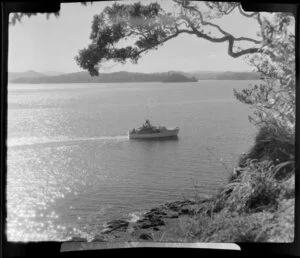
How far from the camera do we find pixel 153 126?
10.9 feet

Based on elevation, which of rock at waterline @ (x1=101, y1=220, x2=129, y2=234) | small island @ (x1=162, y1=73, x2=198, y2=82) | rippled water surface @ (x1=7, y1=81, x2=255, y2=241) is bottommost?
rock at waterline @ (x1=101, y1=220, x2=129, y2=234)

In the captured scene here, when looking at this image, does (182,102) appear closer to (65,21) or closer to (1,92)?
(65,21)

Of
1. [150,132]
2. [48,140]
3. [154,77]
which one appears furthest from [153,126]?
[48,140]

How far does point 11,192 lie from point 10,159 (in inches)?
8.2

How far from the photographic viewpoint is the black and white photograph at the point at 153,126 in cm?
325

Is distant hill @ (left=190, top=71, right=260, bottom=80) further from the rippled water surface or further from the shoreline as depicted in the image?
the shoreline

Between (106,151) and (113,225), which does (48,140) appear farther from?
(113,225)

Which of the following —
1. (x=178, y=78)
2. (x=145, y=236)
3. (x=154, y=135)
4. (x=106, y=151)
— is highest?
(x=178, y=78)

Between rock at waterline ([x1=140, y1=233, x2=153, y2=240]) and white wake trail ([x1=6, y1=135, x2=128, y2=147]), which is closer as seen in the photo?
white wake trail ([x1=6, y1=135, x2=128, y2=147])

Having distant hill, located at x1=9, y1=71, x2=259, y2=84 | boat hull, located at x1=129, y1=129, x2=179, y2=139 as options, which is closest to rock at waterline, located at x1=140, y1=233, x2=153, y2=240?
boat hull, located at x1=129, y1=129, x2=179, y2=139

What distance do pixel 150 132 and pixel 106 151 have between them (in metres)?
0.31

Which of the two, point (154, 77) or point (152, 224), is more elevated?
point (154, 77)

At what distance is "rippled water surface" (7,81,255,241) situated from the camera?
3244 mm

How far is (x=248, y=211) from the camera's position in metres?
3.34
